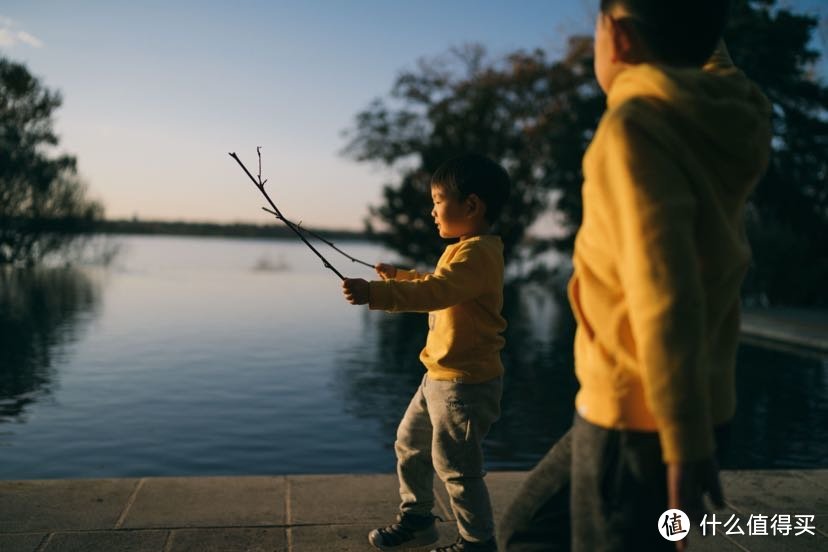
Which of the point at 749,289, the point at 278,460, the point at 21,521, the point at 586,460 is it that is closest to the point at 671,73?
the point at 586,460

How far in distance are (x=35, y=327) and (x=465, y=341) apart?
1312 cm

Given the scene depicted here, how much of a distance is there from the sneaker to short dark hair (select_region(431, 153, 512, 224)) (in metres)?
1.19

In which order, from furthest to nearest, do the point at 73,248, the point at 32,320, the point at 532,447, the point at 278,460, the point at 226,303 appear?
the point at 73,248 < the point at 226,303 < the point at 32,320 < the point at 532,447 < the point at 278,460

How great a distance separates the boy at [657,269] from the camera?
4.69ft

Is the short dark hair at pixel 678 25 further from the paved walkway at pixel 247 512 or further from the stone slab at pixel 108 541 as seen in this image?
the stone slab at pixel 108 541

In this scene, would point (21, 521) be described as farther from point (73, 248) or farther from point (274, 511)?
point (73, 248)

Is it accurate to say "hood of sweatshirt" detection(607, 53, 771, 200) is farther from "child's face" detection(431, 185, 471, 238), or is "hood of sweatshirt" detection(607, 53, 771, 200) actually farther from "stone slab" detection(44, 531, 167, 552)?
"stone slab" detection(44, 531, 167, 552)

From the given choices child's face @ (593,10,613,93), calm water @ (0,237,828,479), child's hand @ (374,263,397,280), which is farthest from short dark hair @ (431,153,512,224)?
calm water @ (0,237,828,479)

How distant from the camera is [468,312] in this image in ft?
9.46

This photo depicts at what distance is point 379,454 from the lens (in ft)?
22.2

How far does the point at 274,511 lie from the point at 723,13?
2628mm

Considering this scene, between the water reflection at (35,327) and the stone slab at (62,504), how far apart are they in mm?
4469

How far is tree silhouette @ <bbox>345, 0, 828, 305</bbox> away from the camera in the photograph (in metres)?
23.4

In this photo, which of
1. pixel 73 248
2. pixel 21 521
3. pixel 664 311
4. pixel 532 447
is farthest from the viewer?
pixel 73 248
